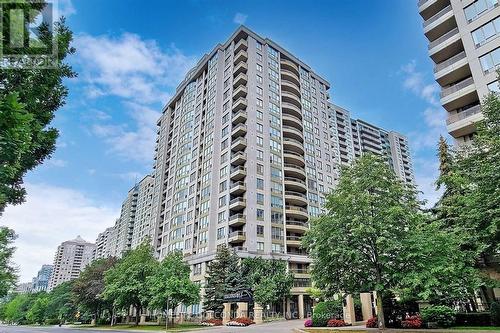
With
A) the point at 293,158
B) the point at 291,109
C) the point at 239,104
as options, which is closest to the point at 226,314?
the point at 293,158

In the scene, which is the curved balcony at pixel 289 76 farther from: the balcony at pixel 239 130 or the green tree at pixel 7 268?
the green tree at pixel 7 268

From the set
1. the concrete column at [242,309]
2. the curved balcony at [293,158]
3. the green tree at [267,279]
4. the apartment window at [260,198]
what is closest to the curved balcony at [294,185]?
the curved balcony at [293,158]

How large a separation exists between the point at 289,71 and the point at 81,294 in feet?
216

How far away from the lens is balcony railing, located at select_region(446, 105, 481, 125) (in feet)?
111

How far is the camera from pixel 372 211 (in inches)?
948

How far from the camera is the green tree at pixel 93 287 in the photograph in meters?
63.0

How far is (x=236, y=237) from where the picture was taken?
56969 mm

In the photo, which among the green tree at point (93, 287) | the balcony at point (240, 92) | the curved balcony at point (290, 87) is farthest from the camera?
the curved balcony at point (290, 87)

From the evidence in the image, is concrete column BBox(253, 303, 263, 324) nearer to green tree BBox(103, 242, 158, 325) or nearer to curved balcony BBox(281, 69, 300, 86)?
green tree BBox(103, 242, 158, 325)

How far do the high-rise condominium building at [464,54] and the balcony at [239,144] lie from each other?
34.5 meters

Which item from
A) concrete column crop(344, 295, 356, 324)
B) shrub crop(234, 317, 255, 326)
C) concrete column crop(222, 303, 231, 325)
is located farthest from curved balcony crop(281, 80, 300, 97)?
concrete column crop(344, 295, 356, 324)

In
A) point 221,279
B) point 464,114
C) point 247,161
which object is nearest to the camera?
point 464,114

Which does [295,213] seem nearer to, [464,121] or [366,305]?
[366,305]

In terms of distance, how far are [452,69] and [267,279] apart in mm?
36280
